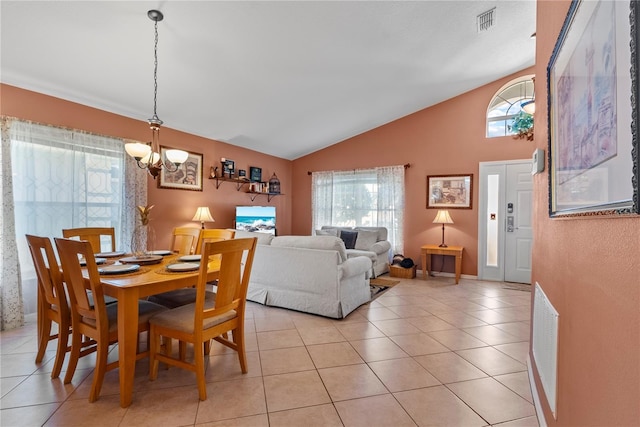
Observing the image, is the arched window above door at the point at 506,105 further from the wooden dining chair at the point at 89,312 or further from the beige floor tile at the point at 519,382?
the wooden dining chair at the point at 89,312

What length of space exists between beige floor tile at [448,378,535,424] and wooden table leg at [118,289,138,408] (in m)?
2.07

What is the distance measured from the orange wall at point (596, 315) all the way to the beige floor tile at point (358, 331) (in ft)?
4.89

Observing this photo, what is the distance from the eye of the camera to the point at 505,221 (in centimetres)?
496

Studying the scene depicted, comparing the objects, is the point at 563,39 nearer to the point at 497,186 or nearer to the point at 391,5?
the point at 391,5

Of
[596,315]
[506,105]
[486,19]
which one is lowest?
[596,315]

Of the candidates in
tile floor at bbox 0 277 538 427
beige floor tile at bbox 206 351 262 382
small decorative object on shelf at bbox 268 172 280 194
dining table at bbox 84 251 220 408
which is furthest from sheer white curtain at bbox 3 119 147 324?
small decorative object on shelf at bbox 268 172 280 194

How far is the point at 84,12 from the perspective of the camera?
89.2 inches

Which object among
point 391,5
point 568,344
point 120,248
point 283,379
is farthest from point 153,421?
point 391,5

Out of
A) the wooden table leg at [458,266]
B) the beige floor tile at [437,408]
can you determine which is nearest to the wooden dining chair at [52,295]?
the beige floor tile at [437,408]

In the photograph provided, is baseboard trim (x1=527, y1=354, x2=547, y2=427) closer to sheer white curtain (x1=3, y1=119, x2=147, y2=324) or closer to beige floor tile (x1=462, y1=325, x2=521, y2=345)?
beige floor tile (x1=462, y1=325, x2=521, y2=345)

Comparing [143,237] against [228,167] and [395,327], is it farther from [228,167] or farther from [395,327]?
[395,327]

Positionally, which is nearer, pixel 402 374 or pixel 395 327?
pixel 402 374

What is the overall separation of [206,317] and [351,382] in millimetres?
1097

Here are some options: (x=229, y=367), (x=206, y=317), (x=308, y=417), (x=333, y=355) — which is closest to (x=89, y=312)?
(x=206, y=317)
